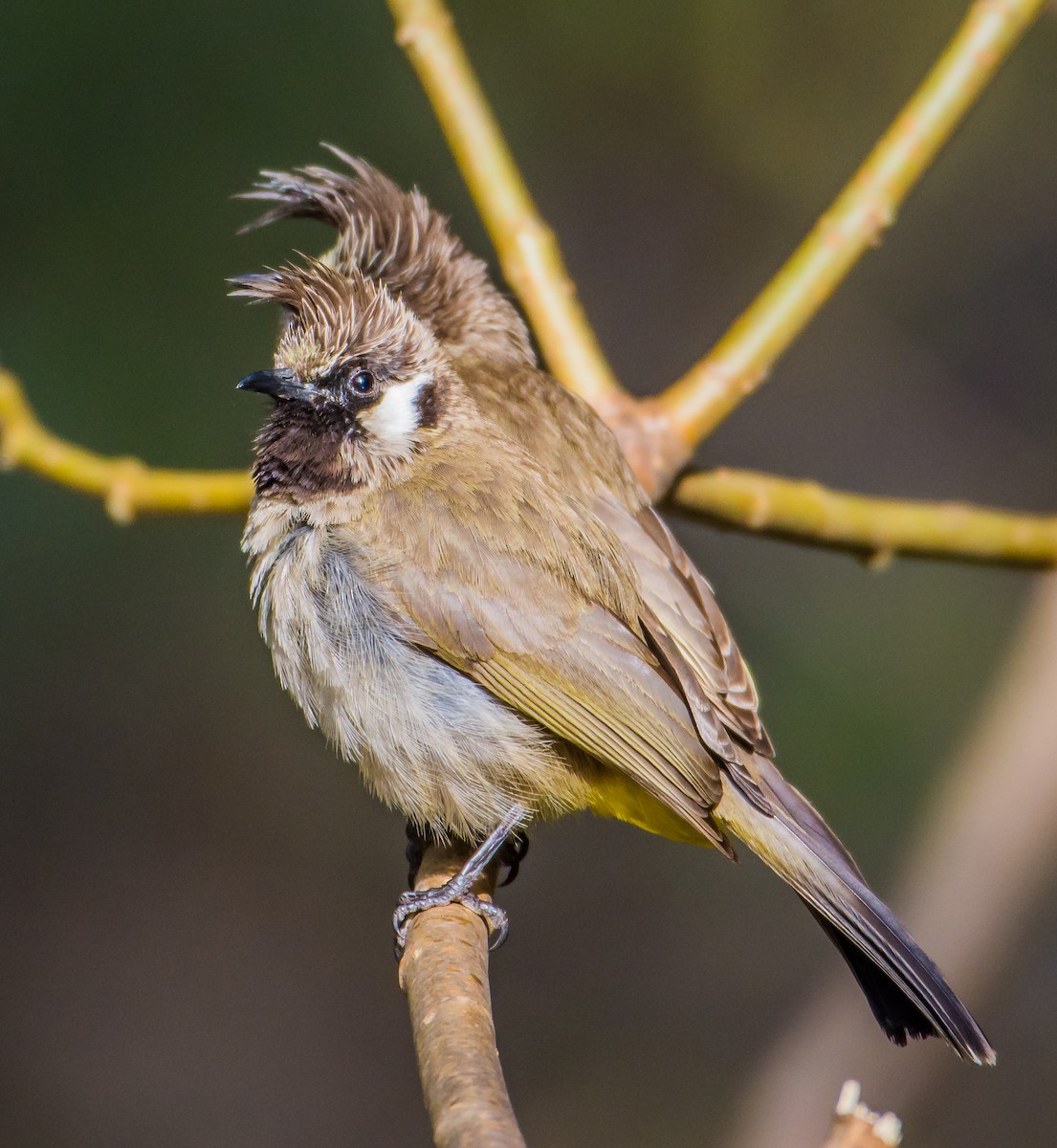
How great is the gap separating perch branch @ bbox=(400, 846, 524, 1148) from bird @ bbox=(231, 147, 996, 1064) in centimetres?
18

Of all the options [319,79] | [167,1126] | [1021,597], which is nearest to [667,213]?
[319,79]

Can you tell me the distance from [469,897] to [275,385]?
1090 mm

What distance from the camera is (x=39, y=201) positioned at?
20.1 feet

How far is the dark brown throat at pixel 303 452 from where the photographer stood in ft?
10.6

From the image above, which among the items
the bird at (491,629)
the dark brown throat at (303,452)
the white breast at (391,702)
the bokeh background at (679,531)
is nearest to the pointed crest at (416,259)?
the bird at (491,629)

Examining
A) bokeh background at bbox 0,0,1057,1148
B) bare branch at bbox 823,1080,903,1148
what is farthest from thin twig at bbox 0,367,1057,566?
bokeh background at bbox 0,0,1057,1148

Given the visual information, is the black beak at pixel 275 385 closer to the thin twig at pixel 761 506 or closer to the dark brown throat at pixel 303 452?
the dark brown throat at pixel 303 452

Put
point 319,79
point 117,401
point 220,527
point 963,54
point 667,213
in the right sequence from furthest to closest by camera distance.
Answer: point 667,213
point 220,527
point 319,79
point 117,401
point 963,54

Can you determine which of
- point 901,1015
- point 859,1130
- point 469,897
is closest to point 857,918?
point 901,1015

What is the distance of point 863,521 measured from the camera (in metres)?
3.52

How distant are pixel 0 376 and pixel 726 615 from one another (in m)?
3.49

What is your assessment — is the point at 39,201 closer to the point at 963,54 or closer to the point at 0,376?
the point at 0,376

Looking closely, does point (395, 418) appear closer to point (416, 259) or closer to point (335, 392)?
point (335, 392)

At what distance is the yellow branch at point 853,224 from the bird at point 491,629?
0.27 meters
